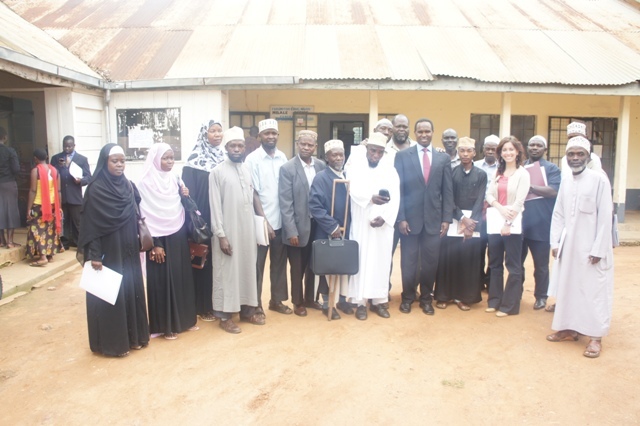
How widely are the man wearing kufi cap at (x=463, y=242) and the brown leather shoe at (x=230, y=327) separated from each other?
2114 mm

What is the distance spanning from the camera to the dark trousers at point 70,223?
7.45 m

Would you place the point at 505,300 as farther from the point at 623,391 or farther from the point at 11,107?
the point at 11,107

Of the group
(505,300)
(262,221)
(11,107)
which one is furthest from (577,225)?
(11,107)

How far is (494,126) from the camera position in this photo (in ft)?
37.3

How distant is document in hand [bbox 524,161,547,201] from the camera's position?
5.09m

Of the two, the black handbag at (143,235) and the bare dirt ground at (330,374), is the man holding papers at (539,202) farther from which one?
the black handbag at (143,235)

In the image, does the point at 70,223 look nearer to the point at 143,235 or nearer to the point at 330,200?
the point at 143,235

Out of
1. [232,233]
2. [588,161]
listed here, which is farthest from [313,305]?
[588,161]

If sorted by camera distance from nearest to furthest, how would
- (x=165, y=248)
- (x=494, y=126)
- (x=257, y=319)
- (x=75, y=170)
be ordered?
(x=165, y=248) < (x=257, y=319) < (x=75, y=170) < (x=494, y=126)

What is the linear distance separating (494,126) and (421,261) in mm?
7323

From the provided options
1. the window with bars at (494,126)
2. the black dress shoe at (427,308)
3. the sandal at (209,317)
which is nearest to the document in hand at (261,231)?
the sandal at (209,317)

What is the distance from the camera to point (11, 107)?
9641mm

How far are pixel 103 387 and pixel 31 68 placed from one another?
4612mm

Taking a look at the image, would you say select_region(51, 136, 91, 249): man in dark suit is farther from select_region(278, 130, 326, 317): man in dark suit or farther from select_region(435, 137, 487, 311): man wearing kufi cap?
select_region(435, 137, 487, 311): man wearing kufi cap
